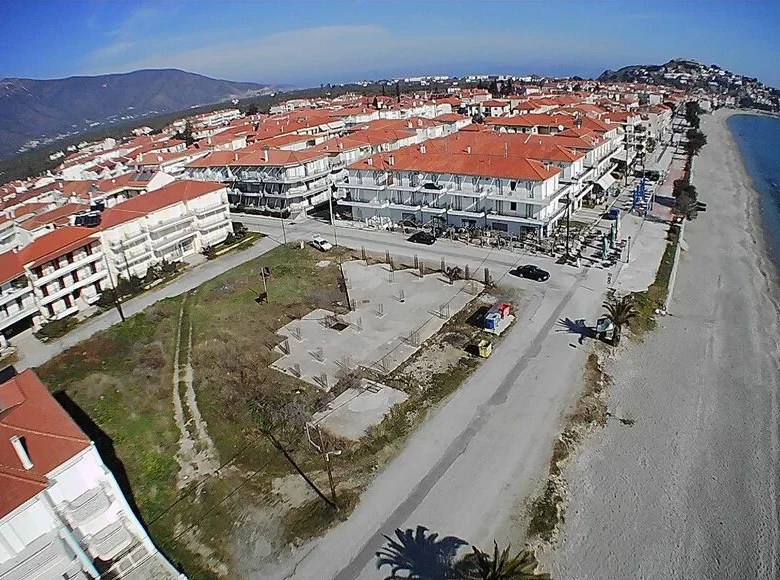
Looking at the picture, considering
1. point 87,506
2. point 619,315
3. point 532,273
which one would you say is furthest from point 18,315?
point 619,315

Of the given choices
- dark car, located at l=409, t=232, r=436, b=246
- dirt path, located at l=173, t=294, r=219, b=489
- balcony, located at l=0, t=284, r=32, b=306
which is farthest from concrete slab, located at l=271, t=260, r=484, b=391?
balcony, located at l=0, t=284, r=32, b=306

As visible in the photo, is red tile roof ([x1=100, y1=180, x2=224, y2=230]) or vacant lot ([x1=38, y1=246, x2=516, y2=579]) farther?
red tile roof ([x1=100, y1=180, x2=224, y2=230])

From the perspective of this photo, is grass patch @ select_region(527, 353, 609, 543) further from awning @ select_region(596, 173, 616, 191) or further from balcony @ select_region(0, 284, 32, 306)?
balcony @ select_region(0, 284, 32, 306)

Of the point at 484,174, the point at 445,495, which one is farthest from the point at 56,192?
the point at 445,495

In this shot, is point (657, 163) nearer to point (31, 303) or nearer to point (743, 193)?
point (743, 193)

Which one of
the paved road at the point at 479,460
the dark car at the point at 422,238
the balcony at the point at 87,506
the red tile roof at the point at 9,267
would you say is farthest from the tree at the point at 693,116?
the balcony at the point at 87,506

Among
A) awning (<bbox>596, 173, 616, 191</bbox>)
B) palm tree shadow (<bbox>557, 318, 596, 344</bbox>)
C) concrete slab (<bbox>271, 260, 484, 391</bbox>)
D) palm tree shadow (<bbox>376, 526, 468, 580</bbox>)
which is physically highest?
awning (<bbox>596, 173, 616, 191</bbox>)
